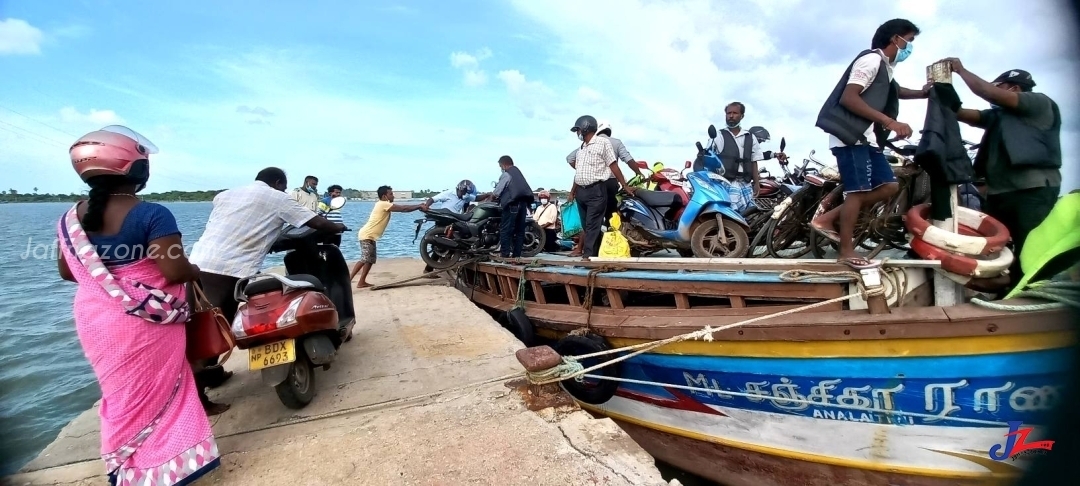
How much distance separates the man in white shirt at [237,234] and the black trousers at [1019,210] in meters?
4.18

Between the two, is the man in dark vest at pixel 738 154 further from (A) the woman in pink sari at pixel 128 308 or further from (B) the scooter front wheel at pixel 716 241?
(A) the woman in pink sari at pixel 128 308

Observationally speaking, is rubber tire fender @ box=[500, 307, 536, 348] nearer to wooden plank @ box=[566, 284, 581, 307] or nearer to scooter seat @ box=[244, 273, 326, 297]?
wooden plank @ box=[566, 284, 581, 307]

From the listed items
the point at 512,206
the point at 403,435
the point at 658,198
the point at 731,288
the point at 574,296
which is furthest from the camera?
the point at 512,206

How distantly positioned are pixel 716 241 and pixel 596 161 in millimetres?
1518

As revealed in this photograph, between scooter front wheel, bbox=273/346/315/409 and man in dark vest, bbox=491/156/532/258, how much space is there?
11.1 feet

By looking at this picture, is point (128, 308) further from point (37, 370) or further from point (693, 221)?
point (37, 370)

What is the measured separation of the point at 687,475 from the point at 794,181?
16.0ft

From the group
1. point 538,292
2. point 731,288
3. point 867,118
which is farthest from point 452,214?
point 867,118

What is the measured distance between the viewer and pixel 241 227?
3197 mm

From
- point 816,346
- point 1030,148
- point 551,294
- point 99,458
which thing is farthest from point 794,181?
point 99,458

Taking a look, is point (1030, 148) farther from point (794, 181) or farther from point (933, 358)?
point (794, 181)

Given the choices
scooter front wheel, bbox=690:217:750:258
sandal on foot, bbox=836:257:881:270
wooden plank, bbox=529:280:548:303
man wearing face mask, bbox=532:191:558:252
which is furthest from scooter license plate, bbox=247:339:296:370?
man wearing face mask, bbox=532:191:558:252

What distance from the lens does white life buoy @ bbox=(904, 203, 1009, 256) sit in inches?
95.3

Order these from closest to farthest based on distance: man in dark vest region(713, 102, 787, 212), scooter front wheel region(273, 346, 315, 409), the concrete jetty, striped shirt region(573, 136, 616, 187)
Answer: the concrete jetty < scooter front wheel region(273, 346, 315, 409) < striped shirt region(573, 136, 616, 187) < man in dark vest region(713, 102, 787, 212)
